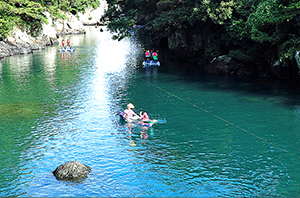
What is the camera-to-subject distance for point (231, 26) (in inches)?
1705

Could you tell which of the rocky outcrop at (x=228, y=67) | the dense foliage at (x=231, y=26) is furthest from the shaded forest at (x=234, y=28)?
the rocky outcrop at (x=228, y=67)

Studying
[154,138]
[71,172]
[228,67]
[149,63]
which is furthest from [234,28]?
[71,172]

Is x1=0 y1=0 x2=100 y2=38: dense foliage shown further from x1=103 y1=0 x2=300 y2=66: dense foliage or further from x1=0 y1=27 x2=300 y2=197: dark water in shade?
x1=0 y1=27 x2=300 y2=197: dark water in shade

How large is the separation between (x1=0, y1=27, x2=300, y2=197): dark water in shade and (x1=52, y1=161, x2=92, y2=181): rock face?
0.41 metres

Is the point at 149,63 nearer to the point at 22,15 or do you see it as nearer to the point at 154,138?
the point at 154,138

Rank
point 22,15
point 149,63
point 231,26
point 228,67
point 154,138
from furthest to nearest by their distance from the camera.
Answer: point 22,15 → point 149,63 → point 228,67 → point 231,26 → point 154,138

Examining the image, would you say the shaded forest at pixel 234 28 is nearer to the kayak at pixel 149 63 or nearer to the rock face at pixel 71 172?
the kayak at pixel 149 63

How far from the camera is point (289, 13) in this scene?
1331 inches

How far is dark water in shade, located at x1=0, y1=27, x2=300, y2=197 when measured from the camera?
719 inches

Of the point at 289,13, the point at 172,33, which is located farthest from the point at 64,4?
the point at 289,13

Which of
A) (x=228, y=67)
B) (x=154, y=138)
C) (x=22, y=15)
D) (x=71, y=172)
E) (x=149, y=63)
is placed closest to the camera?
(x=71, y=172)

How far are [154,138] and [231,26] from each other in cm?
2390

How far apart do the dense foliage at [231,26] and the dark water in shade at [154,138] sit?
4.82m

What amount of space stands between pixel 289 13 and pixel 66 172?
2622 cm
